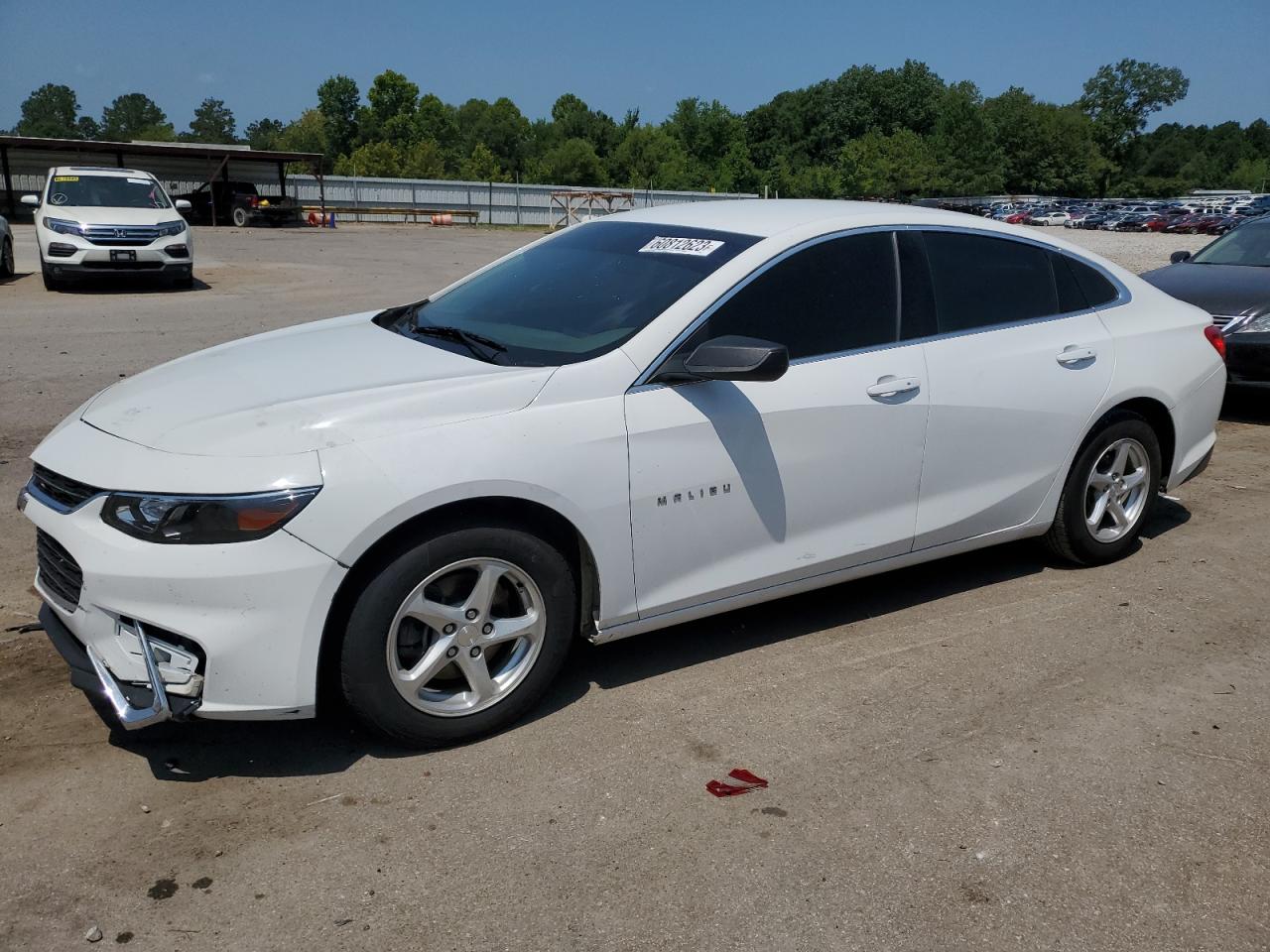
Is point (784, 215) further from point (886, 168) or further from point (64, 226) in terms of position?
point (886, 168)

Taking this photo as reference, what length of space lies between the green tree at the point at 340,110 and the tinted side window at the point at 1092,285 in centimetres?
13826

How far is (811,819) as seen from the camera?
3.25 m

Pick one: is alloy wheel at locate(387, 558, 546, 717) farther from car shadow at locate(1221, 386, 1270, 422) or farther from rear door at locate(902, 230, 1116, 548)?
car shadow at locate(1221, 386, 1270, 422)

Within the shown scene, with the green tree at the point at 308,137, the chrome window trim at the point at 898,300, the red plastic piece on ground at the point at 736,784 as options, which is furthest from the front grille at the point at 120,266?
the green tree at the point at 308,137

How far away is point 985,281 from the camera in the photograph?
4.75m

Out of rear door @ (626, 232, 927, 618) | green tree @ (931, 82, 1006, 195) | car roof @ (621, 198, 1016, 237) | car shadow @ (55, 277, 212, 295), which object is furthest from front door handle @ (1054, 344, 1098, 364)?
green tree @ (931, 82, 1006, 195)

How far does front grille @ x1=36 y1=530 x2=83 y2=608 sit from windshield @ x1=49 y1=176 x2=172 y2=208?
14626 mm

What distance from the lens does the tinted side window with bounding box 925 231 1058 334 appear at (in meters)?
4.59

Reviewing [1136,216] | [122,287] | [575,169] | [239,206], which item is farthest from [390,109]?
[122,287]

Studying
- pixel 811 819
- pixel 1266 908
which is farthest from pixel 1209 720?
pixel 811 819

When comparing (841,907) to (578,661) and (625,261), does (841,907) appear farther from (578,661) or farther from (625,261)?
(625,261)

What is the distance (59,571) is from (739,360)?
2191 mm

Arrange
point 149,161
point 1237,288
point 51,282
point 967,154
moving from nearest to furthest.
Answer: point 1237,288
point 51,282
point 149,161
point 967,154

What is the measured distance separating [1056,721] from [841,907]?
54.8 inches
